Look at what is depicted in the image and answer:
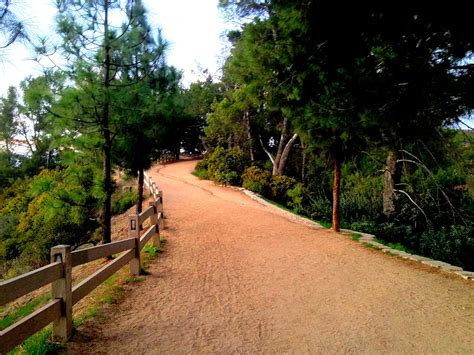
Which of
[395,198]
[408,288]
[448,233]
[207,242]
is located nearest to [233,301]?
[408,288]

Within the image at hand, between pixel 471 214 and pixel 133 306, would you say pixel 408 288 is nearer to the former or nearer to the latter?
pixel 133 306

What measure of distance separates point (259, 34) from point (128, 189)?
15.0 metres

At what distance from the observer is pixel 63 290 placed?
3496mm

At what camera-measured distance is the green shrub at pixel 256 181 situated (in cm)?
1906

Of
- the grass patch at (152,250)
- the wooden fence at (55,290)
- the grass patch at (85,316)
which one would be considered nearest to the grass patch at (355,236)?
the grass patch at (152,250)

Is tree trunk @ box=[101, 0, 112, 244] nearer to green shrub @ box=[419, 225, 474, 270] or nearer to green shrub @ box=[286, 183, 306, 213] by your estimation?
green shrub @ box=[419, 225, 474, 270]

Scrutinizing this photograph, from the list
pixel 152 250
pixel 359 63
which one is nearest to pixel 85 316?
pixel 152 250

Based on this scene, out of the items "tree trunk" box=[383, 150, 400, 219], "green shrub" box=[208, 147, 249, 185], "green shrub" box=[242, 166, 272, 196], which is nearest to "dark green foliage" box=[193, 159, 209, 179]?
"green shrub" box=[208, 147, 249, 185]

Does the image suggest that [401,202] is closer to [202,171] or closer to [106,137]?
[106,137]

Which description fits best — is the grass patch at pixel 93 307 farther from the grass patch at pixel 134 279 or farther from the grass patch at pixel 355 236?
the grass patch at pixel 355 236

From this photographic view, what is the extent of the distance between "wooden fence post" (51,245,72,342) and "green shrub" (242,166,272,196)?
1565cm

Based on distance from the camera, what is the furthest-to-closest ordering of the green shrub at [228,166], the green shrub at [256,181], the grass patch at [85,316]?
the green shrub at [228,166] → the green shrub at [256,181] → the grass patch at [85,316]

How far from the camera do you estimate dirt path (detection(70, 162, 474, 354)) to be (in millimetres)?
3758

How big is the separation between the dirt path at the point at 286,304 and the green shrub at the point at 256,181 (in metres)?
10.2
